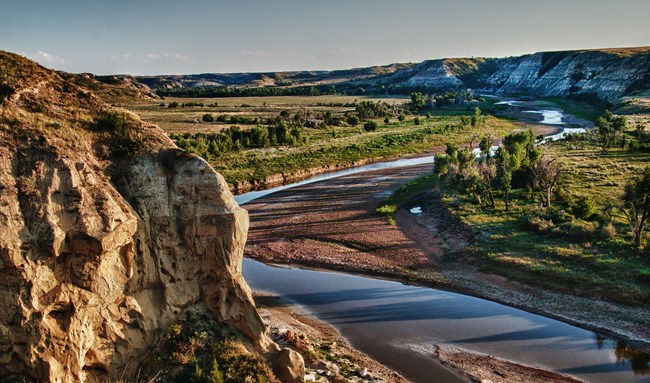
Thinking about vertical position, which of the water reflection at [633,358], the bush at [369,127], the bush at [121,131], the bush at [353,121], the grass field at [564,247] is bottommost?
the water reflection at [633,358]

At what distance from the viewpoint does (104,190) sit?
53.3 ft

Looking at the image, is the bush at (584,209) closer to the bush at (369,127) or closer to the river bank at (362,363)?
the river bank at (362,363)

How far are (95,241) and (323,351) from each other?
520 inches

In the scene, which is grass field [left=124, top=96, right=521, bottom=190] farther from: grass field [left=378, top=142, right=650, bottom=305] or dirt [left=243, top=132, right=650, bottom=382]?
grass field [left=378, top=142, right=650, bottom=305]

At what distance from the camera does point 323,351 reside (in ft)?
80.5

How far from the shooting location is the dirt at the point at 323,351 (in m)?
22.0

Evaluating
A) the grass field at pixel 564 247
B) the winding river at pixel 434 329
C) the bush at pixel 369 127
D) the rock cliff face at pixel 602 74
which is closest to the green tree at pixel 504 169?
the grass field at pixel 564 247

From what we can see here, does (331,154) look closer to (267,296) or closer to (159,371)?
(267,296)

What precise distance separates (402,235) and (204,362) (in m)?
29.1

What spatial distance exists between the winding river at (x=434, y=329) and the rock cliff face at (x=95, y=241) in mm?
9152

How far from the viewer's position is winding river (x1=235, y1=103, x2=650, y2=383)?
2431cm

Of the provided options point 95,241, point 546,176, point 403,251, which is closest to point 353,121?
point 546,176

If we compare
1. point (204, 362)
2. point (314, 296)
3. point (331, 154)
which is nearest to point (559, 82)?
point (331, 154)

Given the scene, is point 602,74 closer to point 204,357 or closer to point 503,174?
point 503,174
